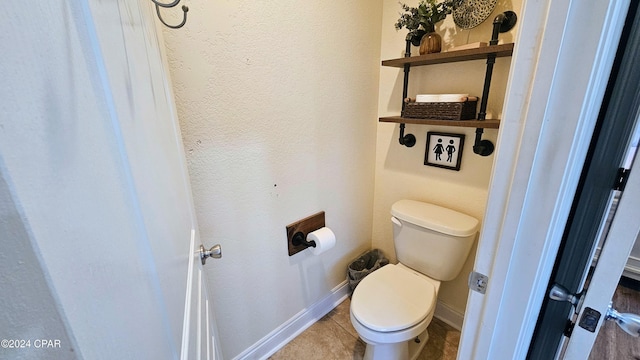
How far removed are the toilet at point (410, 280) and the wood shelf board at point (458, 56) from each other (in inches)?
30.7

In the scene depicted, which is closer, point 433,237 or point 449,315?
point 433,237

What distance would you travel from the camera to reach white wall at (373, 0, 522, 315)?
1.23 m

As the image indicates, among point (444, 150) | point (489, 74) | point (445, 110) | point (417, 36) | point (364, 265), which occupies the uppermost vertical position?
point (417, 36)

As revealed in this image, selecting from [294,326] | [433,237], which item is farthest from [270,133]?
[294,326]

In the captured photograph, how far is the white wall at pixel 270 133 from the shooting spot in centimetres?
98

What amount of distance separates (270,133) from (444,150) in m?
0.95

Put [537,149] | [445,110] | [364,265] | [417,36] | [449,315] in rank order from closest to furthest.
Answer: [537,149]
[445,110]
[417,36]
[449,315]
[364,265]

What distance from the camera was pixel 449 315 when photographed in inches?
63.5

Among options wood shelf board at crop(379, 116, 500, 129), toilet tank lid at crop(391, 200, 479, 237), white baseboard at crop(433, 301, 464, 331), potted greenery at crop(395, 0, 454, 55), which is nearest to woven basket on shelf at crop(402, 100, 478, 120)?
wood shelf board at crop(379, 116, 500, 129)

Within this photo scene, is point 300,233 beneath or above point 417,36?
beneath

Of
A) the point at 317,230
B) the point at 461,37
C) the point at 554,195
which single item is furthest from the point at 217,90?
the point at 461,37

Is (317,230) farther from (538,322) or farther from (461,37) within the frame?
(461,37)

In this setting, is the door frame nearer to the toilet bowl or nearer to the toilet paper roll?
the toilet bowl

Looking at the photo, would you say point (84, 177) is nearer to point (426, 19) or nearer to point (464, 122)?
point (464, 122)
